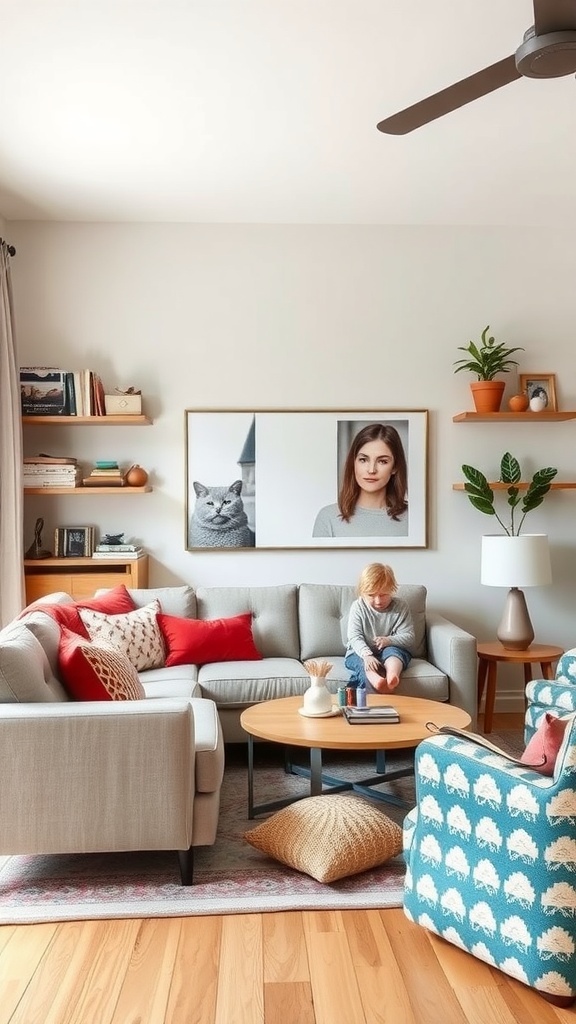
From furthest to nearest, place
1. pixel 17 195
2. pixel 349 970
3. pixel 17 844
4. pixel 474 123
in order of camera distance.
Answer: pixel 17 195
pixel 474 123
pixel 17 844
pixel 349 970

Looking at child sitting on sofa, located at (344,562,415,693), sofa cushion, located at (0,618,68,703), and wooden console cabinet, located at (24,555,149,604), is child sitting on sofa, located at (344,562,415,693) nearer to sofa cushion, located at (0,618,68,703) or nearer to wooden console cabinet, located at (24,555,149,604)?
wooden console cabinet, located at (24,555,149,604)

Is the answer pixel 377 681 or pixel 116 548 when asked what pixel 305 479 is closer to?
pixel 116 548

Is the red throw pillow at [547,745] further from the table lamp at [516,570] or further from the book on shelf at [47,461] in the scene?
the book on shelf at [47,461]

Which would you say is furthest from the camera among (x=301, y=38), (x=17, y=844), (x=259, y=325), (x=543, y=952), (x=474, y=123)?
(x=259, y=325)

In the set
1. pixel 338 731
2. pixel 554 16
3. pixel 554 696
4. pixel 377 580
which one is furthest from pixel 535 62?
pixel 377 580

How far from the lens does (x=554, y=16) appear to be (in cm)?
209

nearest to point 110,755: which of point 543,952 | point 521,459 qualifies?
point 543,952

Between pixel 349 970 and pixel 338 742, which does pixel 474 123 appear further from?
pixel 349 970

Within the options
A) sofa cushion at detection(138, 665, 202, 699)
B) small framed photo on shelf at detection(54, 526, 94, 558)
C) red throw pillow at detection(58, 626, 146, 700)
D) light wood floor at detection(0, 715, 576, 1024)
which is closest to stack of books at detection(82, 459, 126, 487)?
small framed photo on shelf at detection(54, 526, 94, 558)

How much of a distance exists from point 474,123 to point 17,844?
3.20 meters

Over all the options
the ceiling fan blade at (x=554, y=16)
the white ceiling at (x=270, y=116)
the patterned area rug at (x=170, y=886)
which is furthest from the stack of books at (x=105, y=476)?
the ceiling fan blade at (x=554, y=16)

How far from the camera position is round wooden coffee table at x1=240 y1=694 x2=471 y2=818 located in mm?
3143

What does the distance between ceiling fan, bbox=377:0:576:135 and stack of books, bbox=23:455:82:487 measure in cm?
281

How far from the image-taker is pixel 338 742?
10.3ft
